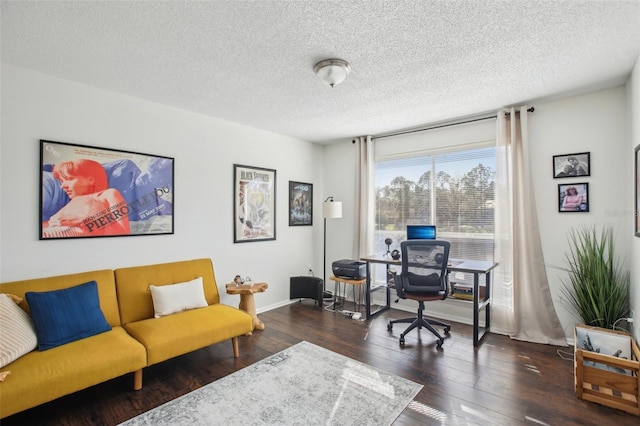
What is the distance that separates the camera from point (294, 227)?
4.82 meters

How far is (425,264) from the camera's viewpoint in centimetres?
321

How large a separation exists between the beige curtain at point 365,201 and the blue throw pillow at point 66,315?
3222mm

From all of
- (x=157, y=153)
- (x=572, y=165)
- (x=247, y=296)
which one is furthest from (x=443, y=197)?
(x=157, y=153)

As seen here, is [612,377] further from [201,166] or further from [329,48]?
[201,166]

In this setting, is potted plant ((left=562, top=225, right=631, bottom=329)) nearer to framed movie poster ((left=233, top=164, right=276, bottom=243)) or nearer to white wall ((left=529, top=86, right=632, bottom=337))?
white wall ((left=529, top=86, right=632, bottom=337))

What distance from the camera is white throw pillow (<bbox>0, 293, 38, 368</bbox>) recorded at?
191cm

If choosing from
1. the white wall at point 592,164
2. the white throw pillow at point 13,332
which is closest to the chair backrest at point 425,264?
the white wall at point 592,164

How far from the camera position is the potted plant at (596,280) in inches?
108

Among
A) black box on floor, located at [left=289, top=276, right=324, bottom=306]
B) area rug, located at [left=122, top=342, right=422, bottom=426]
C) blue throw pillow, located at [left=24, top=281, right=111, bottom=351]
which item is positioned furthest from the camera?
black box on floor, located at [left=289, top=276, right=324, bottom=306]

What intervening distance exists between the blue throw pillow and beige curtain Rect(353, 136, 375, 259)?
10.6 ft

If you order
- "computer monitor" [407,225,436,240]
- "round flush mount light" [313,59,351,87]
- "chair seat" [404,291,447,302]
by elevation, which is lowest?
"chair seat" [404,291,447,302]

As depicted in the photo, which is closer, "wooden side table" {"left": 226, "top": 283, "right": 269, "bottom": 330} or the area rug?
the area rug

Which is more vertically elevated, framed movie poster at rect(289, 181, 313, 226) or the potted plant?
framed movie poster at rect(289, 181, 313, 226)

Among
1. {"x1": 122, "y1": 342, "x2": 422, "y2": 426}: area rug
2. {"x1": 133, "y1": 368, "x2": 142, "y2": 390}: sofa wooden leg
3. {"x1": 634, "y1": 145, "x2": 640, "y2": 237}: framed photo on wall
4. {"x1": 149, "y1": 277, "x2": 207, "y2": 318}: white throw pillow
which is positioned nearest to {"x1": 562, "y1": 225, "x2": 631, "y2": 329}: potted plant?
{"x1": 634, "y1": 145, "x2": 640, "y2": 237}: framed photo on wall
